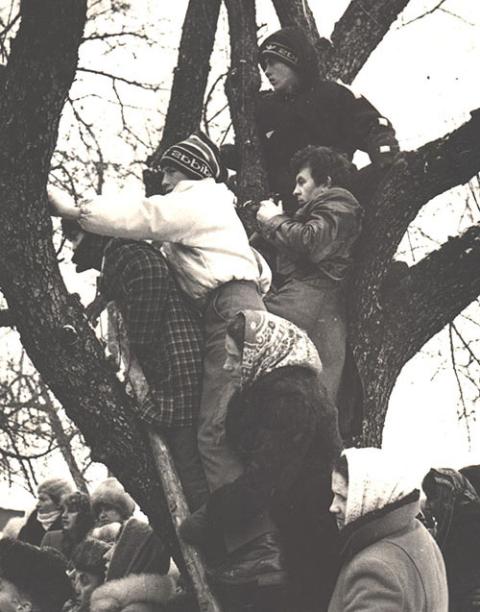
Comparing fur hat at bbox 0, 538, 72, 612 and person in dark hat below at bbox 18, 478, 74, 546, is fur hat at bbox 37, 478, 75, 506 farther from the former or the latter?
fur hat at bbox 0, 538, 72, 612

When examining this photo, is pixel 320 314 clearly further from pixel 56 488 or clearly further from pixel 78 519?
pixel 56 488

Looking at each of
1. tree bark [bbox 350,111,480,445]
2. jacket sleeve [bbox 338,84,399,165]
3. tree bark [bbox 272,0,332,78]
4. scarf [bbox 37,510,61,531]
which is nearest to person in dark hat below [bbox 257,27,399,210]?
jacket sleeve [bbox 338,84,399,165]

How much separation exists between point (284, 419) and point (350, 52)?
13.3ft

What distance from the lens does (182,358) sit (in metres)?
6.08

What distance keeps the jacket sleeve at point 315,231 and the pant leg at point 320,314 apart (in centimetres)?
16

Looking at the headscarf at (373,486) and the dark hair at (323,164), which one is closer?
the headscarf at (373,486)

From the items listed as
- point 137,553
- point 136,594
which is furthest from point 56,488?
point 136,594

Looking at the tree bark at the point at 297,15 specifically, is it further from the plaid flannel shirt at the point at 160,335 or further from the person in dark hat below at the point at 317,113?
the plaid flannel shirt at the point at 160,335

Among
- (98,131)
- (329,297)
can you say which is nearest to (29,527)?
(329,297)

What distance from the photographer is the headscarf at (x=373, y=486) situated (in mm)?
5352

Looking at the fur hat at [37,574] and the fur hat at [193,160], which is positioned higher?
the fur hat at [193,160]

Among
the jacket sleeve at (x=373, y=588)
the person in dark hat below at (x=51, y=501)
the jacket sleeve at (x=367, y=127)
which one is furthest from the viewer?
the person in dark hat below at (x=51, y=501)

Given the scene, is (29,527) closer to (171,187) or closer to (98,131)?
(171,187)


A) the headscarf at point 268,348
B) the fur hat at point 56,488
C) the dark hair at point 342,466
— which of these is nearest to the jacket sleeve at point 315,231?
the headscarf at point 268,348
